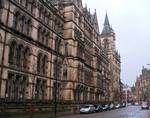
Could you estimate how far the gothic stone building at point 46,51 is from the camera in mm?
39438

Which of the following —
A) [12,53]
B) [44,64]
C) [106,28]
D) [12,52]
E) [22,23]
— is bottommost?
[44,64]

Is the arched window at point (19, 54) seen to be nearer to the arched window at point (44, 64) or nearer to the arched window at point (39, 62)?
the arched window at point (39, 62)

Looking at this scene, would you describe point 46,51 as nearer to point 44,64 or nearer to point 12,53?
point 44,64

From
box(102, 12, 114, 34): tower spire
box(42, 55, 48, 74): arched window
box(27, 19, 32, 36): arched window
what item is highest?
box(102, 12, 114, 34): tower spire

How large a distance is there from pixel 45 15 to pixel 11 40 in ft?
44.4

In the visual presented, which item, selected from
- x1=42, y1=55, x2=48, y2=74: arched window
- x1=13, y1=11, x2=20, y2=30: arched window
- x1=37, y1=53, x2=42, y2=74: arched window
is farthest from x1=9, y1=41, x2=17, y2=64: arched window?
x1=42, y1=55, x2=48, y2=74: arched window

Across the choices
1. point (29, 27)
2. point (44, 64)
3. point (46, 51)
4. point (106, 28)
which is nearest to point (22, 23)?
point (29, 27)

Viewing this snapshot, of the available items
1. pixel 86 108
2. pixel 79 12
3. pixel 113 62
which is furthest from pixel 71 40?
pixel 113 62

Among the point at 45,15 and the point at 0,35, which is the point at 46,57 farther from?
the point at 0,35

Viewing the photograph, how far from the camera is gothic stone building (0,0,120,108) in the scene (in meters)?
39.4

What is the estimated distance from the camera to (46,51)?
1999 inches

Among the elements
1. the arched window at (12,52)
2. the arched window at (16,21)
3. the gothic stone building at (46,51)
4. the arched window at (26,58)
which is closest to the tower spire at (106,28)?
the gothic stone building at (46,51)

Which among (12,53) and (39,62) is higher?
(12,53)

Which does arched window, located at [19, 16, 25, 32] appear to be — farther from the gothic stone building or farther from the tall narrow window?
the tall narrow window
